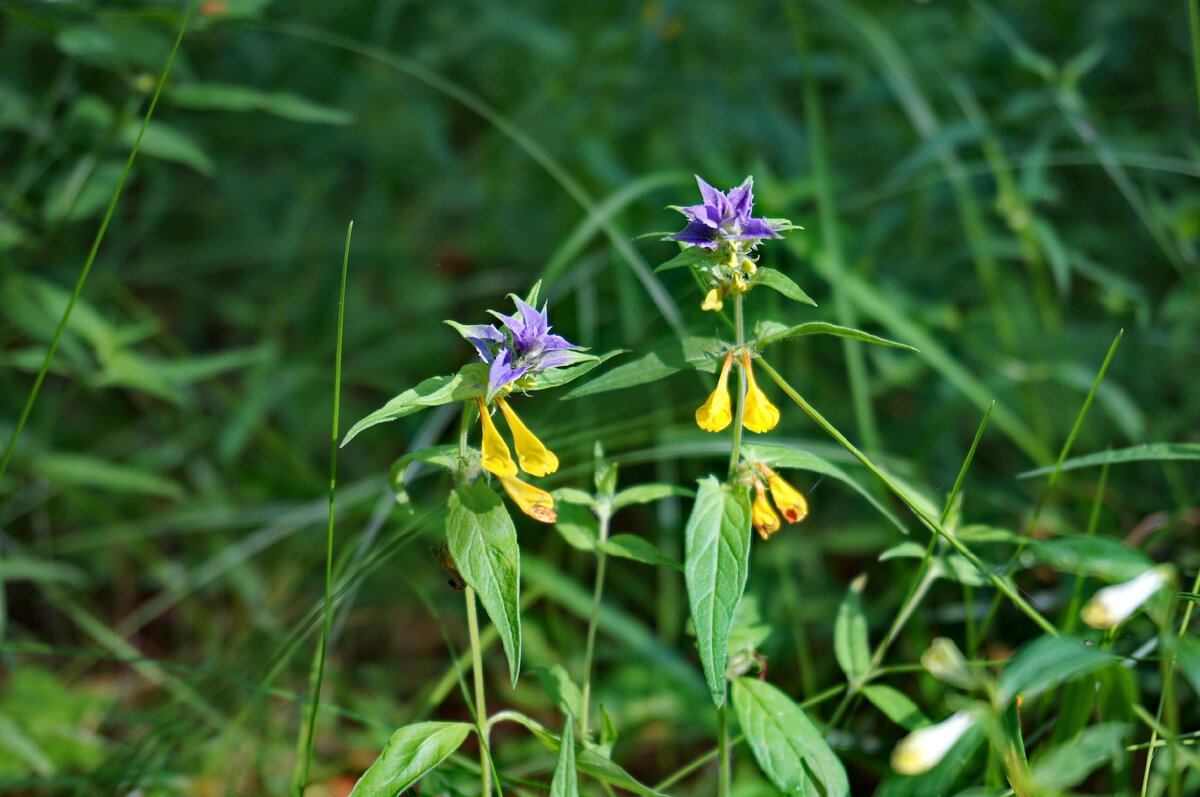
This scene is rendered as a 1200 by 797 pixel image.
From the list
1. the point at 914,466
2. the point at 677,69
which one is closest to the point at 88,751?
the point at 914,466

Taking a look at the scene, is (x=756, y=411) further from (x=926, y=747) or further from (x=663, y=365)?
(x=926, y=747)

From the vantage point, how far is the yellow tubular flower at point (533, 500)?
31.4 inches

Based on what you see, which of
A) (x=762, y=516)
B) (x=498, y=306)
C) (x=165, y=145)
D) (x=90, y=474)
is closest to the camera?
(x=762, y=516)

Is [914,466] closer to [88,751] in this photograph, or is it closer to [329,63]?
[88,751]

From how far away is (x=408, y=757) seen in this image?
0.76 meters

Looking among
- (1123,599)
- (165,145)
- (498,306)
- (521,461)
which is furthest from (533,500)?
(498,306)

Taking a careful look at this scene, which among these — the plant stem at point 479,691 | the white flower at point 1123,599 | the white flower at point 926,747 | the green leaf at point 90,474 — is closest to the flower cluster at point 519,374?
the plant stem at point 479,691

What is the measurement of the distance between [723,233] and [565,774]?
507mm

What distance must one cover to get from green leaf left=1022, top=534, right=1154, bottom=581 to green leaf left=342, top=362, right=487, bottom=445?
1.72 feet

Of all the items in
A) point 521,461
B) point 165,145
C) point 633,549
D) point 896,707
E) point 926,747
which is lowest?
point 896,707

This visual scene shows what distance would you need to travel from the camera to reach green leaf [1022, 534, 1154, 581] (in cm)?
72

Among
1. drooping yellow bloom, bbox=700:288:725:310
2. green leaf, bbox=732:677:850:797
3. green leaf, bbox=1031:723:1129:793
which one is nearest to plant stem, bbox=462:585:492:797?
green leaf, bbox=732:677:850:797

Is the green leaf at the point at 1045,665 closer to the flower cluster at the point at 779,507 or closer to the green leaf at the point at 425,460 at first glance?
the flower cluster at the point at 779,507

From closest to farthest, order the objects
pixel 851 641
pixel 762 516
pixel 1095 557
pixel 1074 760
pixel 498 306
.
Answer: pixel 1074 760
pixel 1095 557
pixel 762 516
pixel 851 641
pixel 498 306
